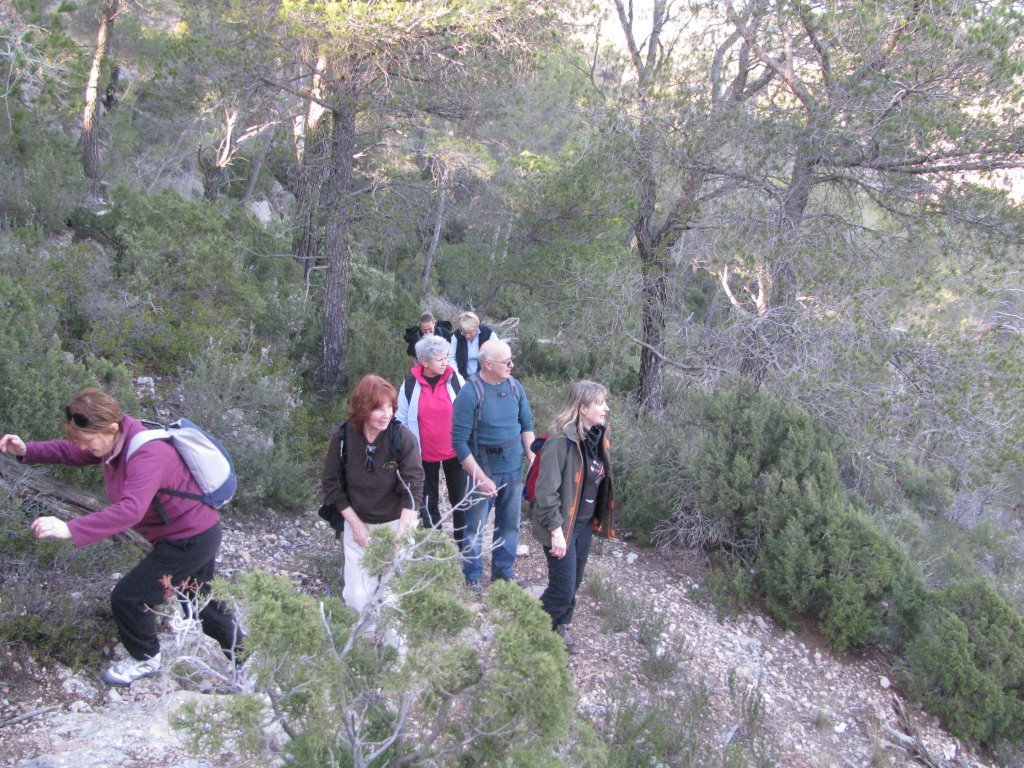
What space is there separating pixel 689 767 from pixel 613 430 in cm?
419

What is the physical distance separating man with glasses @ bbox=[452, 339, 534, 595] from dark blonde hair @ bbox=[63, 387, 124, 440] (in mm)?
1862

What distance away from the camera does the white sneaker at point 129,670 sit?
3.32 meters

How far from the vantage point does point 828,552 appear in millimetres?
5445

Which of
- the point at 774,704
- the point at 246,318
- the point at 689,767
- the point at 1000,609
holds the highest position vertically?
the point at 246,318

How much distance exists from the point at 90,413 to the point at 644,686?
133 inches

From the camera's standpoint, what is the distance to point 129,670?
3355mm

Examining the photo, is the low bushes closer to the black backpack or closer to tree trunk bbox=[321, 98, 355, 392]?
the black backpack

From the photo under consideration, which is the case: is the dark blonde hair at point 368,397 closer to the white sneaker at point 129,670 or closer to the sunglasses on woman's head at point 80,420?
the sunglasses on woman's head at point 80,420

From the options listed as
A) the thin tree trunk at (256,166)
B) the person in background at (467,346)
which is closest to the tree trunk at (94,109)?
the thin tree trunk at (256,166)

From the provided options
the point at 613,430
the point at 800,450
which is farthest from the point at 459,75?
the point at 800,450

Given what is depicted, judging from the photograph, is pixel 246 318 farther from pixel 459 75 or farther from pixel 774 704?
pixel 774 704

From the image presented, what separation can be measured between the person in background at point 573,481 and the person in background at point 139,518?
156 centimetres

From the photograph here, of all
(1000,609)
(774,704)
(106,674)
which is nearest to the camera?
(106,674)

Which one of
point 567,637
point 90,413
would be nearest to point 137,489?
point 90,413
